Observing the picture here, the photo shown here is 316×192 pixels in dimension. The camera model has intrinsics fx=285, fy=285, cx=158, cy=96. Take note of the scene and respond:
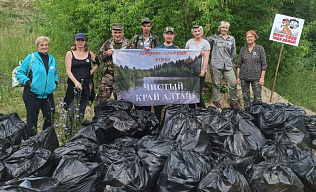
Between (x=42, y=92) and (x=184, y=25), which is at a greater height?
(x=184, y=25)

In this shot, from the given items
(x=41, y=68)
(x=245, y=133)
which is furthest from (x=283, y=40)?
(x=41, y=68)

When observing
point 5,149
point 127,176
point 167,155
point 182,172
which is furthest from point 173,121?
point 5,149

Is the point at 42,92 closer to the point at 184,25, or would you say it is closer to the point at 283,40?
the point at 184,25

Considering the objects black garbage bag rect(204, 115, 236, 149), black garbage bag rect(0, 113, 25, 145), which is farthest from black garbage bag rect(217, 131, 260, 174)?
black garbage bag rect(0, 113, 25, 145)

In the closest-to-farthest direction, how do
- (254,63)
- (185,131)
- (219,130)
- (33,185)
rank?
1. (33,185)
2. (185,131)
3. (219,130)
4. (254,63)

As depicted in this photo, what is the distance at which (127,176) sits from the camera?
263 centimetres

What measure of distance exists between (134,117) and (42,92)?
1313mm

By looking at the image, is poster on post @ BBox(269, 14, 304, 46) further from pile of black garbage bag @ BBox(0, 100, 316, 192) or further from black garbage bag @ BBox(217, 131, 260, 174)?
black garbage bag @ BBox(217, 131, 260, 174)

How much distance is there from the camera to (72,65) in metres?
4.24

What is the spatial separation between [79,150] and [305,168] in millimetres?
2392

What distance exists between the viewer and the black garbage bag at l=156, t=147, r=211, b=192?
8.75 feet

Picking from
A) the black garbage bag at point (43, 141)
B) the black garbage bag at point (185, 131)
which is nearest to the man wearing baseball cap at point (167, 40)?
the black garbage bag at point (185, 131)

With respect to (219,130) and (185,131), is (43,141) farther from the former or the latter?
(219,130)

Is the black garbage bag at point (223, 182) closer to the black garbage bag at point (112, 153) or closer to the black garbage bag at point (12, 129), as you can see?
the black garbage bag at point (112, 153)
